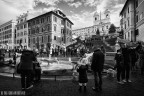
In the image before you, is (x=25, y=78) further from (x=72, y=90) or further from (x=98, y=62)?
(x=98, y=62)

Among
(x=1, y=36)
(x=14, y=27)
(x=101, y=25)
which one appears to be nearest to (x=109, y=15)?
(x=101, y=25)

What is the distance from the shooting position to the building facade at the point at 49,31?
38812mm

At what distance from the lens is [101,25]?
83812 mm

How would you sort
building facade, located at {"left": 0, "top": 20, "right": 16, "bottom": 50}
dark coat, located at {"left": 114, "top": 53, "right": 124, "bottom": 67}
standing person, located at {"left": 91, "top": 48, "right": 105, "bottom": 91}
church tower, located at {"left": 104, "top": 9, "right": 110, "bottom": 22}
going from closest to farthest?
1. standing person, located at {"left": 91, "top": 48, "right": 105, "bottom": 91}
2. dark coat, located at {"left": 114, "top": 53, "right": 124, "bottom": 67}
3. building facade, located at {"left": 0, "top": 20, "right": 16, "bottom": 50}
4. church tower, located at {"left": 104, "top": 9, "right": 110, "bottom": 22}

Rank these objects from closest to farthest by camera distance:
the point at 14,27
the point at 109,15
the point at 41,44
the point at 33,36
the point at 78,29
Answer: the point at 41,44 → the point at 33,36 → the point at 14,27 → the point at 109,15 → the point at 78,29

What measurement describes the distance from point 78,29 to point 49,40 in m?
97.3

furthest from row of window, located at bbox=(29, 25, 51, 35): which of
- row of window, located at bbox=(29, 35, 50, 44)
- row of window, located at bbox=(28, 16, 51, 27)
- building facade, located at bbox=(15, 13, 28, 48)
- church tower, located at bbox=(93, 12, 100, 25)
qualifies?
church tower, located at bbox=(93, 12, 100, 25)

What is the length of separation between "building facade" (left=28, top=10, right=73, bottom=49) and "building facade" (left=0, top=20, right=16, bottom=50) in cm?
1784

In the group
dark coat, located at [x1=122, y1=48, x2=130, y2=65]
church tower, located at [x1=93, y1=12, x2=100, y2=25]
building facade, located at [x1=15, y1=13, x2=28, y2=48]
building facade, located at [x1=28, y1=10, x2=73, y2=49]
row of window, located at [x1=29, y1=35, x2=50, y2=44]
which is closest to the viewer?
dark coat, located at [x1=122, y1=48, x2=130, y2=65]

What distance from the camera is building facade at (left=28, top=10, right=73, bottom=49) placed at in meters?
38.8

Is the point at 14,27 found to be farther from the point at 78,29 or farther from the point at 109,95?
the point at 78,29

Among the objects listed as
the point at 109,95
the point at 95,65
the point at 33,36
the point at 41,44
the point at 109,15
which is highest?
the point at 109,15

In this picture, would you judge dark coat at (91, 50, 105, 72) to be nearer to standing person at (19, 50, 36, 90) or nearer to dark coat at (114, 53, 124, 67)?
dark coat at (114, 53, 124, 67)

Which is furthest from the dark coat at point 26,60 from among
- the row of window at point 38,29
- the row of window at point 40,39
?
the row of window at point 38,29
